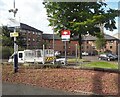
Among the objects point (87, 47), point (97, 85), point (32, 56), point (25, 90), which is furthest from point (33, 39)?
point (25, 90)

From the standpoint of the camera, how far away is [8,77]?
14797 millimetres

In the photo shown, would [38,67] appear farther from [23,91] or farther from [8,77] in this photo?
[23,91]

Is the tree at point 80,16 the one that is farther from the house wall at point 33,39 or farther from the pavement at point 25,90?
the house wall at point 33,39

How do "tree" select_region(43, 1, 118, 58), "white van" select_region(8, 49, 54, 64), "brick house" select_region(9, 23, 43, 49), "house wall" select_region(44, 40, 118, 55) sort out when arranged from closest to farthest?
"white van" select_region(8, 49, 54, 64) → "tree" select_region(43, 1, 118, 58) → "brick house" select_region(9, 23, 43, 49) → "house wall" select_region(44, 40, 118, 55)

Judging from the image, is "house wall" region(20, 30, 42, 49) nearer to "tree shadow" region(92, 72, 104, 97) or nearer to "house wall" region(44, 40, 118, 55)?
"house wall" region(44, 40, 118, 55)

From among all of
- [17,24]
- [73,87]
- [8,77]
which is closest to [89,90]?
[73,87]

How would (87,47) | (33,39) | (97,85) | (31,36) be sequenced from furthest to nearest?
(87,47)
(33,39)
(31,36)
(97,85)

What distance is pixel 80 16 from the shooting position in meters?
36.8

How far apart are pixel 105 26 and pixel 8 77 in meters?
26.6

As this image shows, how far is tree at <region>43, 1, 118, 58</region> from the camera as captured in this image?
Answer: 118 feet

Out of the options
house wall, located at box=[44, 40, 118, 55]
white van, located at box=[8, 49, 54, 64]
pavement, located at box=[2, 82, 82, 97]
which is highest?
house wall, located at box=[44, 40, 118, 55]

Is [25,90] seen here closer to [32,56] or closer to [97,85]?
[97,85]

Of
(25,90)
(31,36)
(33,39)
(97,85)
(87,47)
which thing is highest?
(31,36)

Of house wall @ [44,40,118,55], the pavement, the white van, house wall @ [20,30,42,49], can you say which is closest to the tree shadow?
the pavement
